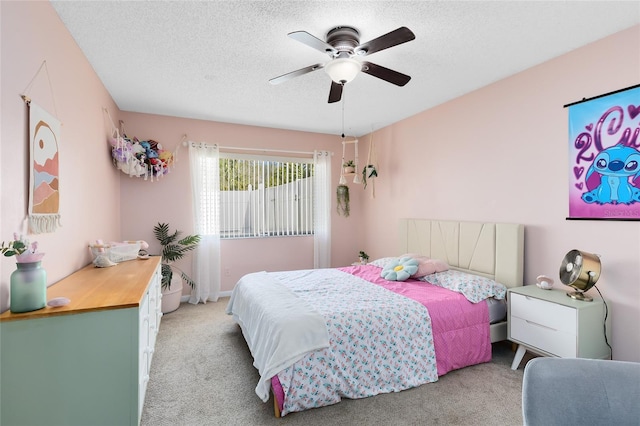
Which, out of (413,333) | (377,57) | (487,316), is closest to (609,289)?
(487,316)

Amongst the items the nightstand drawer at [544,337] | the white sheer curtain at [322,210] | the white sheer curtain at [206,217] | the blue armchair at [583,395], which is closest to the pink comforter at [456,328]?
the nightstand drawer at [544,337]

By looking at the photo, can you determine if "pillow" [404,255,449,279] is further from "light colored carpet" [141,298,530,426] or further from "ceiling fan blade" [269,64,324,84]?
"ceiling fan blade" [269,64,324,84]

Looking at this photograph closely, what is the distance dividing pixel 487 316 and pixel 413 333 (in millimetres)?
788

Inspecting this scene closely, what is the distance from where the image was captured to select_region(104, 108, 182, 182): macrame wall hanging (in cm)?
358

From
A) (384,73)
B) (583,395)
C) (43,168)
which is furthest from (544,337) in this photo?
(43,168)

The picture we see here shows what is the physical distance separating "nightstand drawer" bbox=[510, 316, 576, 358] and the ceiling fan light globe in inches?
93.8

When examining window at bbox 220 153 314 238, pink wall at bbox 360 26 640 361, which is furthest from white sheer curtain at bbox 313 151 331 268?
pink wall at bbox 360 26 640 361

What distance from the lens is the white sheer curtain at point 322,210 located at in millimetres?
5352

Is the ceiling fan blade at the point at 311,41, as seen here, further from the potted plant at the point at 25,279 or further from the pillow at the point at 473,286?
the pillow at the point at 473,286

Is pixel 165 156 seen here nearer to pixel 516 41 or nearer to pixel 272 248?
pixel 272 248

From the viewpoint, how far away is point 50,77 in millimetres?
2016

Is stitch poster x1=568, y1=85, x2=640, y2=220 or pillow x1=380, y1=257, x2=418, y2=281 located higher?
stitch poster x1=568, y1=85, x2=640, y2=220

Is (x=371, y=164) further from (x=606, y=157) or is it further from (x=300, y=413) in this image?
(x=300, y=413)

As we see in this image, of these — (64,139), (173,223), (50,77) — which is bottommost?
(173,223)
